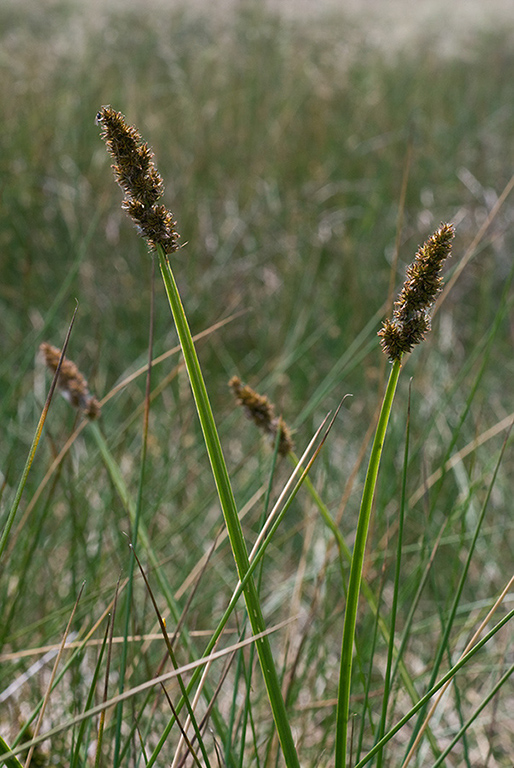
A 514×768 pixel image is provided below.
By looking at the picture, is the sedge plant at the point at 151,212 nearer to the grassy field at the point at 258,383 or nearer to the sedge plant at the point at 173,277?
the sedge plant at the point at 173,277

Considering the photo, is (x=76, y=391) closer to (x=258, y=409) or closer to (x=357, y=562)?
(x=258, y=409)

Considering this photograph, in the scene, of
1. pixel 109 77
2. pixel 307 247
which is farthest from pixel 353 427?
pixel 109 77

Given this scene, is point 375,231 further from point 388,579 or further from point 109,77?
point 109,77

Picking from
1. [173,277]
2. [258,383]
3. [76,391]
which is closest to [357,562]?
[173,277]

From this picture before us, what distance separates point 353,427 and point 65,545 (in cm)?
87

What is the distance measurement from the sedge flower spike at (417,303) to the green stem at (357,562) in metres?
0.02

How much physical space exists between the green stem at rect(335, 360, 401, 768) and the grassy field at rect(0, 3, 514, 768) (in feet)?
0.39

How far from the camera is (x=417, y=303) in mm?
407

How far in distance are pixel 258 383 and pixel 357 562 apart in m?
1.51

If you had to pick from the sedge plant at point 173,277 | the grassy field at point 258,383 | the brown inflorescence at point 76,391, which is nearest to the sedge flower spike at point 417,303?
the sedge plant at point 173,277

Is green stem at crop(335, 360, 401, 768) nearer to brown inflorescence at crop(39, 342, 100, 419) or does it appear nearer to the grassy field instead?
the grassy field

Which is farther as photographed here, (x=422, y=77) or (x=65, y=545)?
Answer: (x=422, y=77)

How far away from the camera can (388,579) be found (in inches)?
59.2

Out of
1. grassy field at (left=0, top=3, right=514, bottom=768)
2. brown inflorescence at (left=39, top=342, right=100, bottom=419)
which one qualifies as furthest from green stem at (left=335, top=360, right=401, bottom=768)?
brown inflorescence at (left=39, top=342, right=100, bottom=419)
